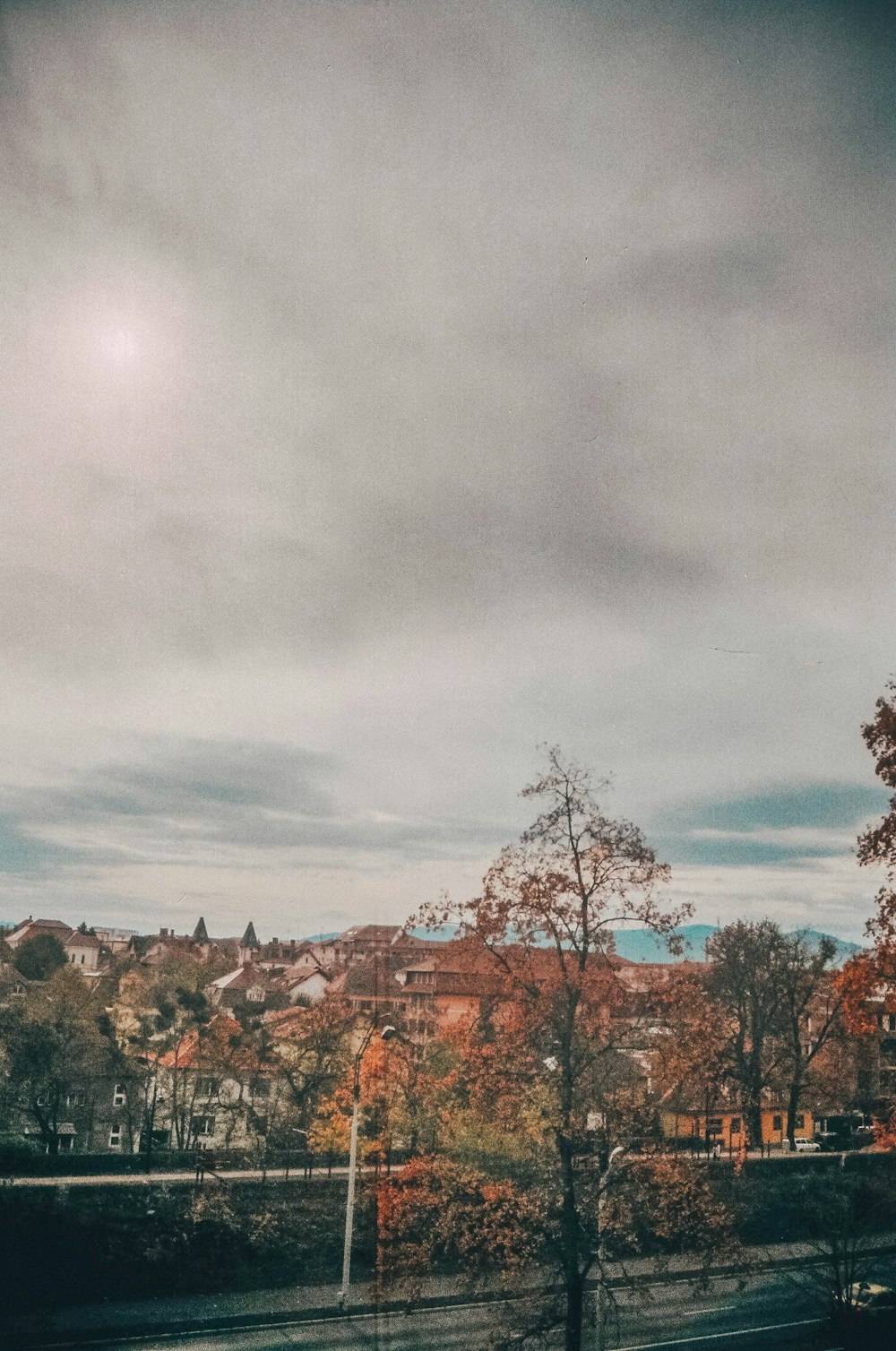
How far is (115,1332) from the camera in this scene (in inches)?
363

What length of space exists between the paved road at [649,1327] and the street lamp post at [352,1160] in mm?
642

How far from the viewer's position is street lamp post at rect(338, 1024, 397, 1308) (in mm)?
10125

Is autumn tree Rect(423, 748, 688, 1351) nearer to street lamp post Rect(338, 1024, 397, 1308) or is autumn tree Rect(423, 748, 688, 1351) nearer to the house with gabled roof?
street lamp post Rect(338, 1024, 397, 1308)

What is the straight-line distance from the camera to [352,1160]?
33.4 ft

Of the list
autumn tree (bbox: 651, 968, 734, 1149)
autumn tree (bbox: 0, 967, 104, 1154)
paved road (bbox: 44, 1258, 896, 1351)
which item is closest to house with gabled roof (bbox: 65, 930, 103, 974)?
autumn tree (bbox: 0, 967, 104, 1154)

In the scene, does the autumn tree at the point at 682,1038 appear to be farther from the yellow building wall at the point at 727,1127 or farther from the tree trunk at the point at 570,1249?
the tree trunk at the point at 570,1249

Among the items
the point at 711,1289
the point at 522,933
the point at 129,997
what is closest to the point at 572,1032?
the point at 522,933

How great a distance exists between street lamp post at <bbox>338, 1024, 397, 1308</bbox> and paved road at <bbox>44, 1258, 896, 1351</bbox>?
0.64 meters

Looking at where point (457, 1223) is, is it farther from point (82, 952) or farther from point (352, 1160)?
point (82, 952)

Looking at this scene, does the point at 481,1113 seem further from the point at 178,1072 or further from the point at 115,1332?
the point at 178,1072

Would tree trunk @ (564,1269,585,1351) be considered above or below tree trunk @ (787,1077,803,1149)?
below

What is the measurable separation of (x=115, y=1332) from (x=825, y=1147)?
30.1 feet

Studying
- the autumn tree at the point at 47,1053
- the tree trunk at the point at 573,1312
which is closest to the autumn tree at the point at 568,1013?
the tree trunk at the point at 573,1312

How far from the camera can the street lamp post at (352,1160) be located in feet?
33.2
